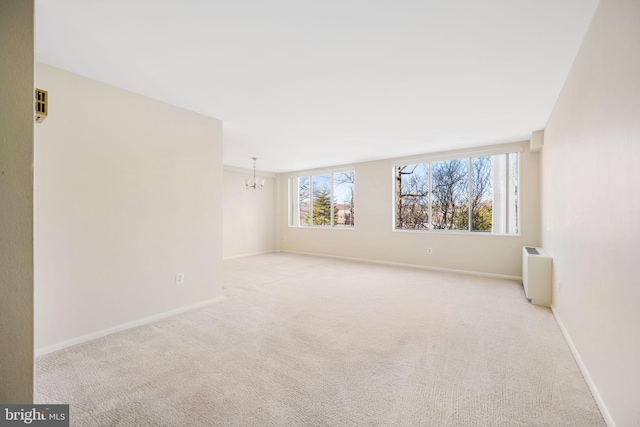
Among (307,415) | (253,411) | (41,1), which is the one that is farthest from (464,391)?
(41,1)

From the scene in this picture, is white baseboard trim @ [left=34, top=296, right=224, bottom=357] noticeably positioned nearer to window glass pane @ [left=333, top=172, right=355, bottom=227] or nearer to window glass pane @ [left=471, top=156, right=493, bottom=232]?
window glass pane @ [left=333, top=172, right=355, bottom=227]

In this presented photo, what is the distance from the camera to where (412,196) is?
5938 mm

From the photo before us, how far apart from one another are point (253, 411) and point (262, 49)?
7.97 feet

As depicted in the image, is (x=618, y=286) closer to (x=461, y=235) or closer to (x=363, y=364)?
(x=363, y=364)

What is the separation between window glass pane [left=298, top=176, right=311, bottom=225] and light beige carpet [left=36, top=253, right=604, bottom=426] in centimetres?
455

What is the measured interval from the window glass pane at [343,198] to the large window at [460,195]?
4.14ft

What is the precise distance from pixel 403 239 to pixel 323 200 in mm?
2559

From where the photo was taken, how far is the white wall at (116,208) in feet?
→ 7.35

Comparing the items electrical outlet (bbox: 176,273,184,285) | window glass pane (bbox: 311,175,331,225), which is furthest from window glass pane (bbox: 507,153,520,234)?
electrical outlet (bbox: 176,273,184,285)

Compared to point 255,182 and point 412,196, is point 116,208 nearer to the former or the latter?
point 255,182

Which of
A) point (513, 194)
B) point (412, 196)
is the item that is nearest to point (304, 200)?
point (412, 196)

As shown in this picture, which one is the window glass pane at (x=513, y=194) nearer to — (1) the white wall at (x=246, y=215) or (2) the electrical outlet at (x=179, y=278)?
(2) the electrical outlet at (x=179, y=278)

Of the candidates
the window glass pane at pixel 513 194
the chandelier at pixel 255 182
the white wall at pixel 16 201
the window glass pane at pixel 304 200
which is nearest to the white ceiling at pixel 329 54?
the white wall at pixel 16 201

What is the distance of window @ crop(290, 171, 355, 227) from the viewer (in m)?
7.06
